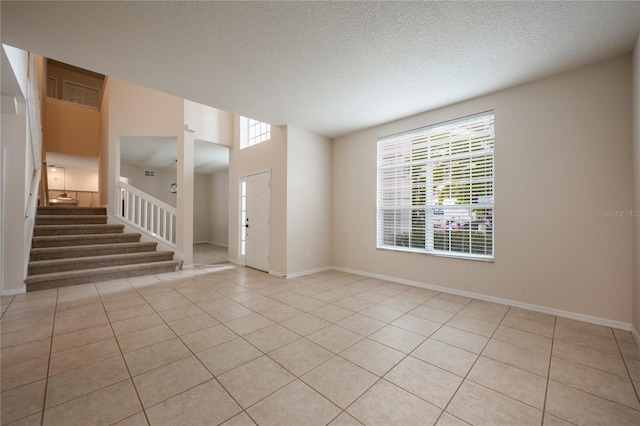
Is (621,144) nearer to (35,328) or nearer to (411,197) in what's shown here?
(411,197)

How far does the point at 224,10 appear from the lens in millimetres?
2121

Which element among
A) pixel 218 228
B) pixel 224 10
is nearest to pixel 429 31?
pixel 224 10

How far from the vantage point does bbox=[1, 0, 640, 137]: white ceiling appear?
2.10 meters

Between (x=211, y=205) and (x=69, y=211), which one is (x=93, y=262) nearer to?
(x=69, y=211)

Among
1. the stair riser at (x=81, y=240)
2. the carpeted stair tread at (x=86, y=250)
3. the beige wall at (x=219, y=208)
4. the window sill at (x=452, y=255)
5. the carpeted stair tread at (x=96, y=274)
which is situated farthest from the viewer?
the beige wall at (x=219, y=208)

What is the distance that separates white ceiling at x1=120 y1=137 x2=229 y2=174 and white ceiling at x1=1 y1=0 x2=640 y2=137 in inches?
131

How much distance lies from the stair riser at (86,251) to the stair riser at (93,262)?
0.97 feet

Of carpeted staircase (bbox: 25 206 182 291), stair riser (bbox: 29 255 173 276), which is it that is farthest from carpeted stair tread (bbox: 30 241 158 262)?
stair riser (bbox: 29 255 173 276)

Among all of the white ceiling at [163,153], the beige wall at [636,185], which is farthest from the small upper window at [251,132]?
the beige wall at [636,185]

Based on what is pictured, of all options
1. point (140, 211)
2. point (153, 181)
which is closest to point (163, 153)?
point (140, 211)

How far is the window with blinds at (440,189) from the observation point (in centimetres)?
359

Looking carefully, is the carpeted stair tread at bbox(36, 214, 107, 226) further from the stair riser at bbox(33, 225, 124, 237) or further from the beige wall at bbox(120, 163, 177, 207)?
the beige wall at bbox(120, 163, 177, 207)

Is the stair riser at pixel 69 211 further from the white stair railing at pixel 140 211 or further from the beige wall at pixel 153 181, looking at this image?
the beige wall at pixel 153 181

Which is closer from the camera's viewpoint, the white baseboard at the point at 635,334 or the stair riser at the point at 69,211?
the white baseboard at the point at 635,334
